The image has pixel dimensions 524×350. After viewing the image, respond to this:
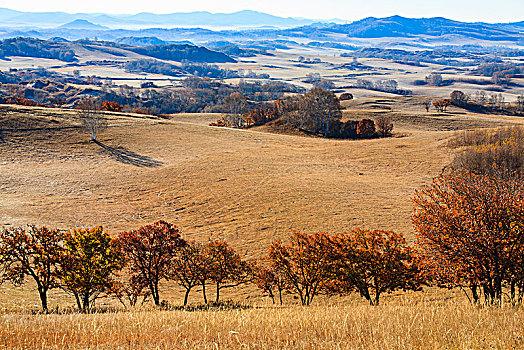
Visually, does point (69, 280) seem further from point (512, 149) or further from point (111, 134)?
point (111, 134)

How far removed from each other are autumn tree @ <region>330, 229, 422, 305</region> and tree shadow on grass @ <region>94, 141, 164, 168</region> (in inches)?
1667

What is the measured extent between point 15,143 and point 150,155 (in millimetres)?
23820

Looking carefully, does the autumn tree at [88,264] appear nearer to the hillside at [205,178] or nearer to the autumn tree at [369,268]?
the autumn tree at [369,268]

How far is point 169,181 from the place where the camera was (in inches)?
2003

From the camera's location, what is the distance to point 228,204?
42.2 meters

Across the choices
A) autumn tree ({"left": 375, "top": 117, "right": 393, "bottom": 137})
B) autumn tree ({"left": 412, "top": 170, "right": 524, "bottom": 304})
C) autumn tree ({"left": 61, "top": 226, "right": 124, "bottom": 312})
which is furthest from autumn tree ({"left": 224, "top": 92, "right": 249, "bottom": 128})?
autumn tree ({"left": 412, "top": 170, "right": 524, "bottom": 304})

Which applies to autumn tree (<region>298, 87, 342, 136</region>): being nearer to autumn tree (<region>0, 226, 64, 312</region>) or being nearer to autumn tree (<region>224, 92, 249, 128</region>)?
autumn tree (<region>224, 92, 249, 128</region>)

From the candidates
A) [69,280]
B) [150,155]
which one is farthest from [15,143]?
[69,280]

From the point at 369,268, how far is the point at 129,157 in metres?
51.3

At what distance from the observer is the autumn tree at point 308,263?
21.6 meters

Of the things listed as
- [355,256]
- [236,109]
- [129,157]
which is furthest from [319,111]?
[355,256]

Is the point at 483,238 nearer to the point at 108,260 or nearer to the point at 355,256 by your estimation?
the point at 355,256

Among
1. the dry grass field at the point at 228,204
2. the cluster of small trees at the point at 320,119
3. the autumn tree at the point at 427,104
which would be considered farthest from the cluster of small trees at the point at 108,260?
the autumn tree at the point at 427,104

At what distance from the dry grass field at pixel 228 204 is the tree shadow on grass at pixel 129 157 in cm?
34
